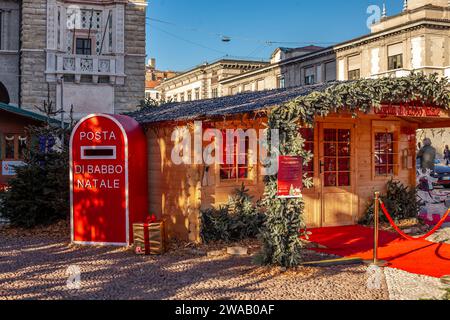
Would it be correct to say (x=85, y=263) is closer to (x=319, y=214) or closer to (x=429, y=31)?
(x=319, y=214)

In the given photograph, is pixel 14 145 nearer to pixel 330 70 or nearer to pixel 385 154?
pixel 385 154

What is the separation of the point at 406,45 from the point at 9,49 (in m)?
26.9

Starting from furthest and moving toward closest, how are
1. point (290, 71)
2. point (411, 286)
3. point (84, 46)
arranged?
point (290, 71) < point (84, 46) < point (411, 286)

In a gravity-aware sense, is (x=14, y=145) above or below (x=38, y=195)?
above

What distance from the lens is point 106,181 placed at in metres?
10.9

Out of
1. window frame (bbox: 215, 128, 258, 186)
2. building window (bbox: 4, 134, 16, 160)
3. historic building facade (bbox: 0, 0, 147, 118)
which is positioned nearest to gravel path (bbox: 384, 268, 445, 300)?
window frame (bbox: 215, 128, 258, 186)

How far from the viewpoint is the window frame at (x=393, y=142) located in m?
12.8

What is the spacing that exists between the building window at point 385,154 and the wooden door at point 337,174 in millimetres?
885

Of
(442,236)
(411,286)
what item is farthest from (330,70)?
(411,286)

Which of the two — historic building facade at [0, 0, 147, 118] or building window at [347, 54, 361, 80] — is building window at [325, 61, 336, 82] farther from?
historic building facade at [0, 0, 147, 118]

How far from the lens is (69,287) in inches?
300

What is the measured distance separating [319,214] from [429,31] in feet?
100

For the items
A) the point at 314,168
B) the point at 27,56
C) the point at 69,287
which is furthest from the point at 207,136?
the point at 27,56

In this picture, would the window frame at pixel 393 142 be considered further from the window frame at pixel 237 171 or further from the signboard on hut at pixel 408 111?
the window frame at pixel 237 171
